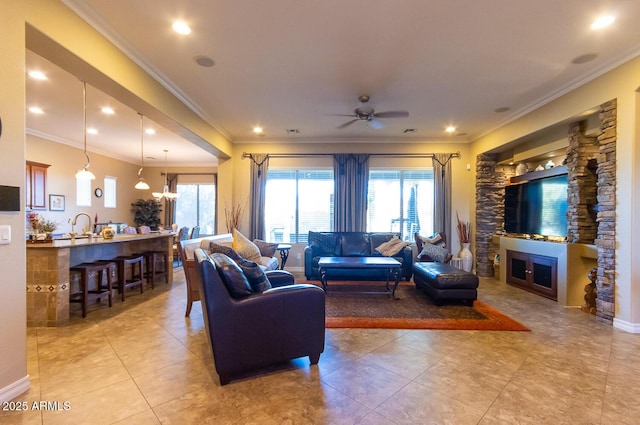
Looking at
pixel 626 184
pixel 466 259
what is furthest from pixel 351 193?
pixel 626 184

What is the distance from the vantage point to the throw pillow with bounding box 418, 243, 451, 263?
537 cm

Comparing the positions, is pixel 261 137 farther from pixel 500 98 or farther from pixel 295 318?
pixel 295 318

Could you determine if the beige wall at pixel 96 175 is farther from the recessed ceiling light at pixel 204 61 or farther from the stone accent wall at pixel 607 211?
the stone accent wall at pixel 607 211

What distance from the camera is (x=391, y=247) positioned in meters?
5.55

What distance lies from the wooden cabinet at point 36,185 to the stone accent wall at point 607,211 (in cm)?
932

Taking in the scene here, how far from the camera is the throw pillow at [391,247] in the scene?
5421mm

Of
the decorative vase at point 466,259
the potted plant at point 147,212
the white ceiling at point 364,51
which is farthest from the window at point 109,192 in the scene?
the decorative vase at point 466,259

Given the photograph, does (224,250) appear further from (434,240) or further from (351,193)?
(434,240)

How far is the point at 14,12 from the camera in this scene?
1.87 metres

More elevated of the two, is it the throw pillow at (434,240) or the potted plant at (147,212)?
the potted plant at (147,212)

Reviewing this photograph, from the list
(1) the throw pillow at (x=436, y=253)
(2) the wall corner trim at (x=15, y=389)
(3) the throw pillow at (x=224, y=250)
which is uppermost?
(3) the throw pillow at (x=224, y=250)

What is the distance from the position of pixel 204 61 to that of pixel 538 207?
5.42 metres

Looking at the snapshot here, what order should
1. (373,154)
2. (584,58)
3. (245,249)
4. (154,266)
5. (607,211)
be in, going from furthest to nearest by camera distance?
(373,154) → (154,266) → (245,249) → (607,211) → (584,58)

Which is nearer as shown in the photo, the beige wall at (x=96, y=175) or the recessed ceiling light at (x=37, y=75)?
the recessed ceiling light at (x=37, y=75)
